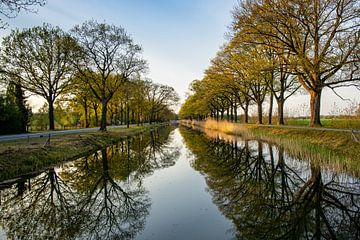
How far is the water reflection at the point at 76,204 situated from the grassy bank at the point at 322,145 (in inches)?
365

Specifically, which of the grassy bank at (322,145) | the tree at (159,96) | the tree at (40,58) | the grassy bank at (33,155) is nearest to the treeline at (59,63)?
the tree at (40,58)

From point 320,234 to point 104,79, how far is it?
2751cm

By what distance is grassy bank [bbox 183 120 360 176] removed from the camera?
443 inches

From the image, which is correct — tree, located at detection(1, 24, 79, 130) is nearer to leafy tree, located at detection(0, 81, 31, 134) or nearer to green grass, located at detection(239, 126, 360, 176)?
leafy tree, located at detection(0, 81, 31, 134)

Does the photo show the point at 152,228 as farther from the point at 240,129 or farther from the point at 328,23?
the point at 240,129

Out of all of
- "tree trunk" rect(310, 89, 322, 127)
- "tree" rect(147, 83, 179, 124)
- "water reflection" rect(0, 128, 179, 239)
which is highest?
"tree" rect(147, 83, 179, 124)

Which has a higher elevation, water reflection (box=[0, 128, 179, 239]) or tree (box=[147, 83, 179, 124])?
tree (box=[147, 83, 179, 124])

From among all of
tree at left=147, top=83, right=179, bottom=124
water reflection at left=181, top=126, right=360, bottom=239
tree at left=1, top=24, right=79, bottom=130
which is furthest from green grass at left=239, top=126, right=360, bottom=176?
tree at left=147, top=83, right=179, bottom=124

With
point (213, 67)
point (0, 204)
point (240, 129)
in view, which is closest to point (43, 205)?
point (0, 204)

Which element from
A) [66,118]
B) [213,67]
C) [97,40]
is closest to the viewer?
[97,40]

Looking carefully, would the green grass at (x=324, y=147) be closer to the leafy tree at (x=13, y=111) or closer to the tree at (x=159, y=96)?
the leafy tree at (x=13, y=111)

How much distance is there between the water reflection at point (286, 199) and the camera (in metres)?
5.84

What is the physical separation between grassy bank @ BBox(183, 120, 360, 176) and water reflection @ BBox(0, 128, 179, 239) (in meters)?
9.26

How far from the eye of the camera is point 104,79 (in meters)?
29.0
